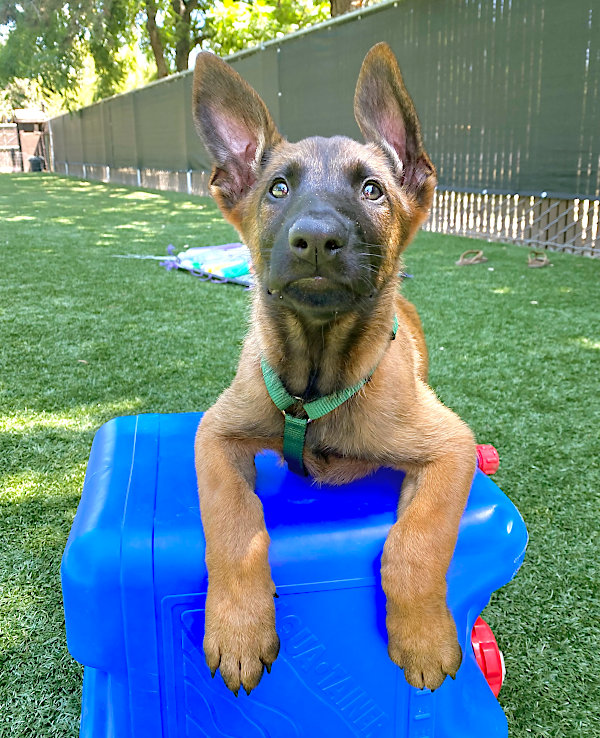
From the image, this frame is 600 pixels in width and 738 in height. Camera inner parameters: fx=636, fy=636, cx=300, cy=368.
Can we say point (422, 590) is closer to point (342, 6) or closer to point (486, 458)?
point (486, 458)

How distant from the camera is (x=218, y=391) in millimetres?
3898

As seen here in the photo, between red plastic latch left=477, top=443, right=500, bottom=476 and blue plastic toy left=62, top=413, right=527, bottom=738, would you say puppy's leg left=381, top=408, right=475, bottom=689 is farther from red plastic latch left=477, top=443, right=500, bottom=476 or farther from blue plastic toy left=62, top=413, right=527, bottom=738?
red plastic latch left=477, top=443, right=500, bottom=476

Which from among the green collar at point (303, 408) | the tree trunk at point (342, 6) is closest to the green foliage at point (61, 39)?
the tree trunk at point (342, 6)

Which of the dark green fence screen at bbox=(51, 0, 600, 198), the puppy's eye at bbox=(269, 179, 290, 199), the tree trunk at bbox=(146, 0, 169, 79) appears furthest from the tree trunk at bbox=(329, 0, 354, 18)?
the puppy's eye at bbox=(269, 179, 290, 199)

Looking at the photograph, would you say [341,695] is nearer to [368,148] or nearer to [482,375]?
[368,148]

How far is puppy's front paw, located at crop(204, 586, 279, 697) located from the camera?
1506 mm

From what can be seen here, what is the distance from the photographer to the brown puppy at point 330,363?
5.12 feet

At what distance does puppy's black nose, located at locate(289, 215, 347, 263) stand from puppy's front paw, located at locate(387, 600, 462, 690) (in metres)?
0.92

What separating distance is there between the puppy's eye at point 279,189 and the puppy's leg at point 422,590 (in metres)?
1.07

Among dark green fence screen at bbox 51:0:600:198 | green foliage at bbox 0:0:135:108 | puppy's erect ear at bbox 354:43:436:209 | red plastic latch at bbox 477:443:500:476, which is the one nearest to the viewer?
puppy's erect ear at bbox 354:43:436:209

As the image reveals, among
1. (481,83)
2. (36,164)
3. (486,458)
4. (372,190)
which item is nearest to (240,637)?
(486,458)

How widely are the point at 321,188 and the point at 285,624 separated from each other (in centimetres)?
126

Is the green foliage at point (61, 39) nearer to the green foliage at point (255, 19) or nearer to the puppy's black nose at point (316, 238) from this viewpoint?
the green foliage at point (255, 19)


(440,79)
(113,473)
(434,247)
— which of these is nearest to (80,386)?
(113,473)
